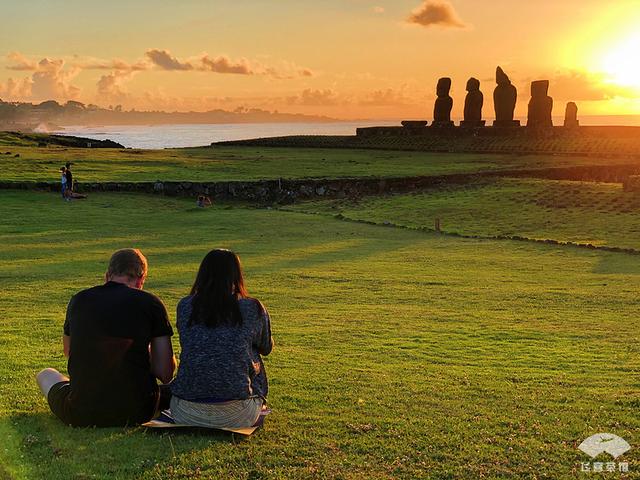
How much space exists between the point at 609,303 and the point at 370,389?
951 cm

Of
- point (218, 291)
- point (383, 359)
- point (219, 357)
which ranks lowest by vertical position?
point (383, 359)

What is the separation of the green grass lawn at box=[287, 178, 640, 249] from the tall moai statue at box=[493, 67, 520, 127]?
53150 millimetres

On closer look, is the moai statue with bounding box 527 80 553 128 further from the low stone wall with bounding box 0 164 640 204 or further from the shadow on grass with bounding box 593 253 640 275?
the shadow on grass with bounding box 593 253 640 275

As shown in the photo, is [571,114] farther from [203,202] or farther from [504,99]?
[203,202]

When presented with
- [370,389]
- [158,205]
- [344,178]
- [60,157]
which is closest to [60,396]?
[370,389]

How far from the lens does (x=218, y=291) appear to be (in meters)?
7.50

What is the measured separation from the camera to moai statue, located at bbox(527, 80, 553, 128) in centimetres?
9625

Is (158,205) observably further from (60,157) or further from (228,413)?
(228,413)

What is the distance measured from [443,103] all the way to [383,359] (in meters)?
95.9

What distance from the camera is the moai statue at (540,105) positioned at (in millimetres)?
96250

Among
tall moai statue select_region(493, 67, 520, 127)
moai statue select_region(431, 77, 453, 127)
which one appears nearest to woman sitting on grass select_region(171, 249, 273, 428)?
tall moai statue select_region(493, 67, 520, 127)

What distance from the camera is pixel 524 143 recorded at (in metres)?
83.6

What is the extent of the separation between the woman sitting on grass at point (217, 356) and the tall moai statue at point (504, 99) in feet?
307

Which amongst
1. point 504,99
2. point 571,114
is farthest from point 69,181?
point 571,114
